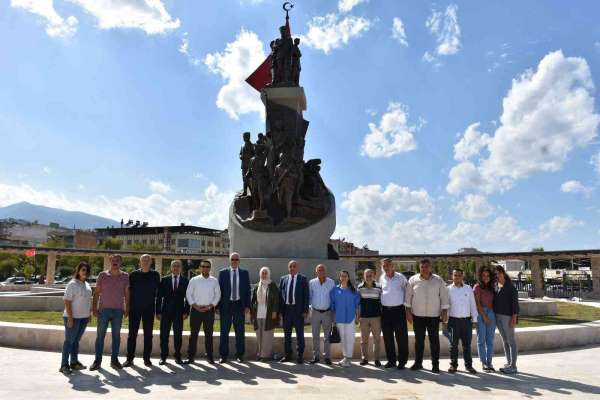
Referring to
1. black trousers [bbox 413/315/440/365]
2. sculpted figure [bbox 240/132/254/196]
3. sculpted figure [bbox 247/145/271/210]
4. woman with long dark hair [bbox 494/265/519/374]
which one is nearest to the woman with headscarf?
black trousers [bbox 413/315/440/365]

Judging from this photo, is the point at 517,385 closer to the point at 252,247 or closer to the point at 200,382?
the point at 200,382

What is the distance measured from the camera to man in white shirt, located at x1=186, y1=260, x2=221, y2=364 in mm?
7102

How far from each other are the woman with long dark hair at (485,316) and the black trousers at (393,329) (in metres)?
1.21

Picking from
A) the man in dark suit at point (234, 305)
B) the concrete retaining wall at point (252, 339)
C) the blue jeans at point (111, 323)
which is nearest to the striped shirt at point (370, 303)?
the concrete retaining wall at point (252, 339)

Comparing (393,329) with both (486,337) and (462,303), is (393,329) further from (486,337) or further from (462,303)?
(486,337)

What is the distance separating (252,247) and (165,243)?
81579 millimetres

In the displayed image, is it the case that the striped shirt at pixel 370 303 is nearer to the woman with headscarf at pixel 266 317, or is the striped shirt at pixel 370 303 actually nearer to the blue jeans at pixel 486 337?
the woman with headscarf at pixel 266 317

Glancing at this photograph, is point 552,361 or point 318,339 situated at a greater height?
point 318,339

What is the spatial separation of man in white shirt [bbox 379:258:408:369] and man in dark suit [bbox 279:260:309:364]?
4.43 feet

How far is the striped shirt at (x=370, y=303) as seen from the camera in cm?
720

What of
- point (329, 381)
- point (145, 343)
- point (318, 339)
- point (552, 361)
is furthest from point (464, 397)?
point (145, 343)

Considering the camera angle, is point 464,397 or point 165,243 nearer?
point 464,397

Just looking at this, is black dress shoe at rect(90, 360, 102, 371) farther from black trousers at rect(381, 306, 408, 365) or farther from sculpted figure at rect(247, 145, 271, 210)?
sculpted figure at rect(247, 145, 271, 210)

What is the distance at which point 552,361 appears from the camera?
7531mm
